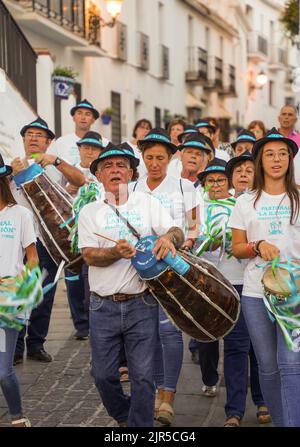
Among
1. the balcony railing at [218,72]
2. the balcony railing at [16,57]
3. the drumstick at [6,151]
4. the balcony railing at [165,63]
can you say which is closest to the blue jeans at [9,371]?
the drumstick at [6,151]

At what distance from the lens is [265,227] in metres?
5.36

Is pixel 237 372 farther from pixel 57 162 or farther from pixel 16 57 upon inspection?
pixel 16 57

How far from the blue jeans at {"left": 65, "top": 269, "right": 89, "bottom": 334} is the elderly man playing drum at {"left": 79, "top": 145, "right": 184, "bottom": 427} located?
318cm

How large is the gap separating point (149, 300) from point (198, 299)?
11.2 inches

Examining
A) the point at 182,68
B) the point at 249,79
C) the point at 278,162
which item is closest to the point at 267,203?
the point at 278,162

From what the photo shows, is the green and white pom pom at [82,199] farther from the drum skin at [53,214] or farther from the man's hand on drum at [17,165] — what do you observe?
the man's hand on drum at [17,165]

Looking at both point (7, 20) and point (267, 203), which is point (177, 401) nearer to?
point (267, 203)

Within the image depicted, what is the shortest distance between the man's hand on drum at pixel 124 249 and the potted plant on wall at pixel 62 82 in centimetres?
1277

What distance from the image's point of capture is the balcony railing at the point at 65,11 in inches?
750

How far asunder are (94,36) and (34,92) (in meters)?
6.40

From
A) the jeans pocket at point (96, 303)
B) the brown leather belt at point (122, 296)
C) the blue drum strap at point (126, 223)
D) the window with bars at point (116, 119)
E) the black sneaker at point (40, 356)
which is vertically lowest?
the black sneaker at point (40, 356)

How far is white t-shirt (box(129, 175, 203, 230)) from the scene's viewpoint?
6.38 m

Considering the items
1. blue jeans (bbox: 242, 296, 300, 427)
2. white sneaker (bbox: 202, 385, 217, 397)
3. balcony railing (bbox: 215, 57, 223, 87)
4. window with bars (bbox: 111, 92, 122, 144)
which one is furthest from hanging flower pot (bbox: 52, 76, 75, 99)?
balcony railing (bbox: 215, 57, 223, 87)
